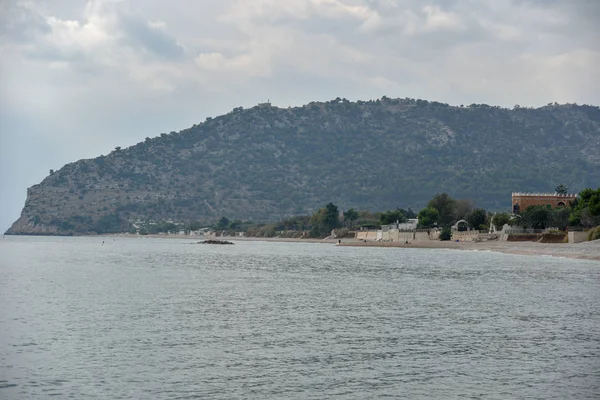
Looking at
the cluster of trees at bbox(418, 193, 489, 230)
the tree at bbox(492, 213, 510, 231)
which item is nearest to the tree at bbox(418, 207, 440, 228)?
the cluster of trees at bbox(418, 193, 489, 230)

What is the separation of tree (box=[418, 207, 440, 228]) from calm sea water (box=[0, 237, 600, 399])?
117317 mm

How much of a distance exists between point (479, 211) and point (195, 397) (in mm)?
149676

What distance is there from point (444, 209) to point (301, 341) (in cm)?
15165

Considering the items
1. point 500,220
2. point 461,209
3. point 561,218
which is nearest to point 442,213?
point 461,209

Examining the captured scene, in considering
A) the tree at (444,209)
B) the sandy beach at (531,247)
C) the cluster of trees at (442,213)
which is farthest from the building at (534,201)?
the sandy beach at (531,247)

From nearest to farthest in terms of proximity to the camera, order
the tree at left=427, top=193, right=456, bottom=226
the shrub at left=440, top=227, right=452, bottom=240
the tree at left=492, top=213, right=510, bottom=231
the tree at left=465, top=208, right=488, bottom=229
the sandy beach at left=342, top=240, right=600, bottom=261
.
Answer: the sandy beach at left=342, top=240, right=600, bottom=261 < the tree at left=492, top=213, right=510, bottom=231 < the shrub at left=440, top=227, right=452, bottom=240 < the tree at left=465, top=208, right=488, bottom=229 < the tree at left=427, top=193, right=456, bottom=226

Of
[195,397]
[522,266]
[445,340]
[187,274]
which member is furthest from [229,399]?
[522,266]

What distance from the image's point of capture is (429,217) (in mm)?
176375

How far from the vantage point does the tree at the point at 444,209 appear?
178750 mm

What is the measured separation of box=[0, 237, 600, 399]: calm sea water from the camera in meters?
23.9

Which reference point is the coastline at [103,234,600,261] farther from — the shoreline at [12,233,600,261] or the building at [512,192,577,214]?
the building at [512,192,577,214]

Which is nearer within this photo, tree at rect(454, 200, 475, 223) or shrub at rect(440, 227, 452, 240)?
shrub at rect(440, 227, 452, 240)

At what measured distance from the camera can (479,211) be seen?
16675 cm

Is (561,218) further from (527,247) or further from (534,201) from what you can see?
(534,201)
